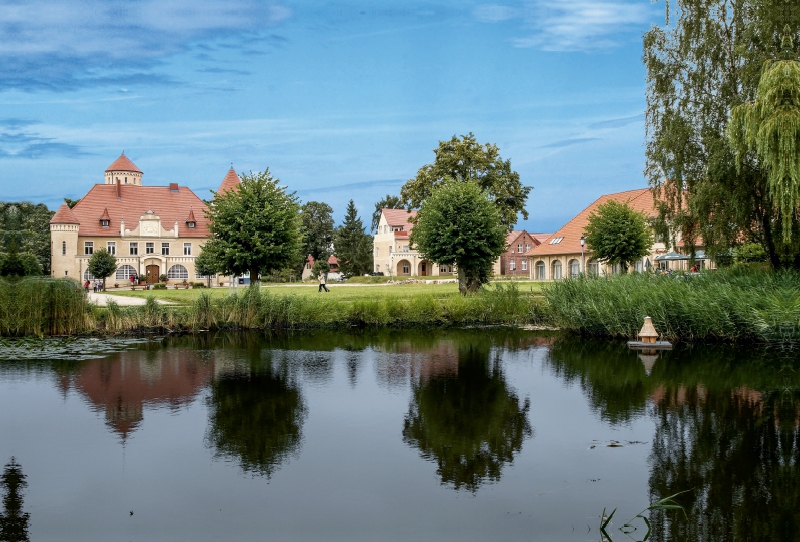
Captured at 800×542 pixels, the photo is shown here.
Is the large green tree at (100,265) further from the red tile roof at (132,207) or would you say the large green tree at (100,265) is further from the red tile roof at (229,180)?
the red tile roof at (229,180)

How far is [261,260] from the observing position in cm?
3319

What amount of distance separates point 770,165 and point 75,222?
5889cm

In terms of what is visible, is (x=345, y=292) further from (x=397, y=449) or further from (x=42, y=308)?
(x=397, y=449)

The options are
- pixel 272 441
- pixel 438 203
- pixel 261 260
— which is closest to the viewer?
pixel 272 441

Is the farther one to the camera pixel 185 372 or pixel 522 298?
pixel 522 298

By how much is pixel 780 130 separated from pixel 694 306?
535 cm

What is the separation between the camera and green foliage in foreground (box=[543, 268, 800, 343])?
19625 mm

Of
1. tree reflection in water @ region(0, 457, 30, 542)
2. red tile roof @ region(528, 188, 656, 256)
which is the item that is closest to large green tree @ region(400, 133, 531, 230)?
red tile roof @ region(528, 188, 656, 256)

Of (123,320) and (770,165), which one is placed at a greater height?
(770,165)

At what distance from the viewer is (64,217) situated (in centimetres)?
6312

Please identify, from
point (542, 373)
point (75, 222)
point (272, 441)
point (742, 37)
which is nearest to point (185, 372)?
point (272, 441)

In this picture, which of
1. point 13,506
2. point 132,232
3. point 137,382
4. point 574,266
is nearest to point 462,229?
point 137,382

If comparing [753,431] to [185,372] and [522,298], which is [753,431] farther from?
[522,298]

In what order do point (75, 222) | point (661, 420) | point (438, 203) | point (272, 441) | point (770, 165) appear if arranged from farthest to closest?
point (75, 222)
point (438, 203)
point (770, 165)
point (661, 420)
point (272, 441)
